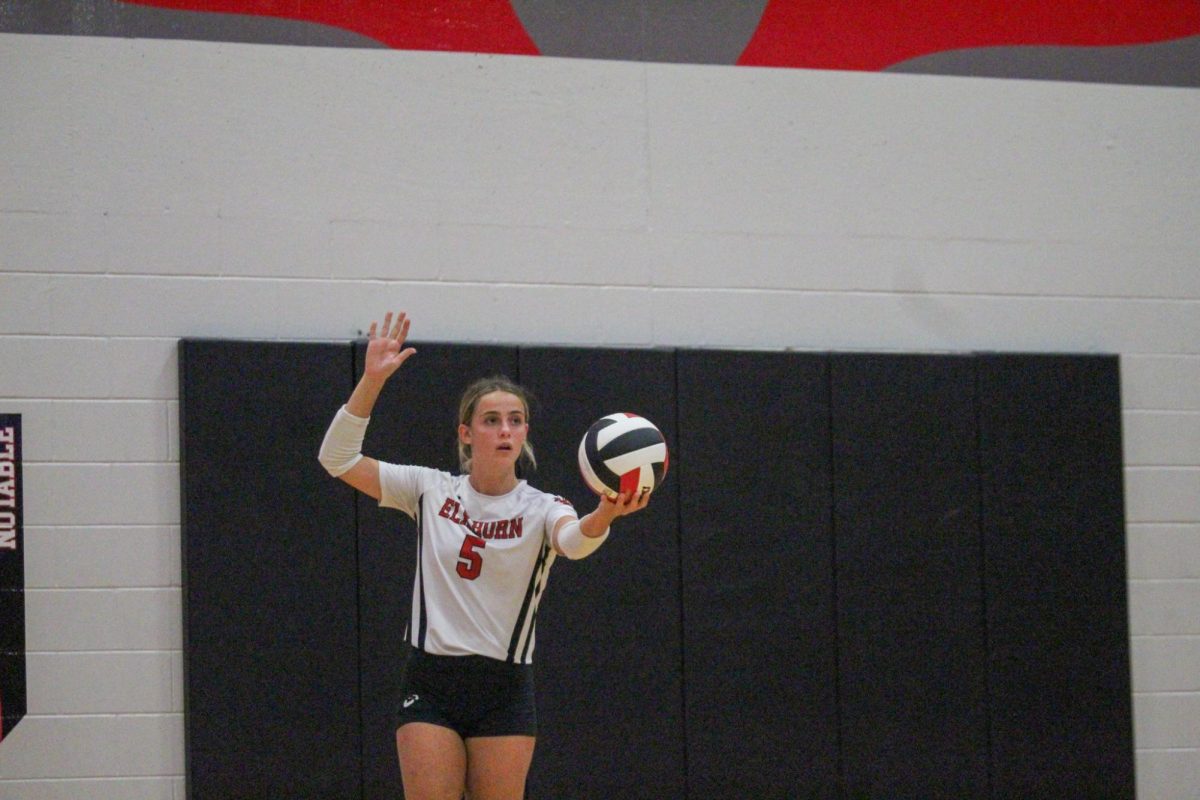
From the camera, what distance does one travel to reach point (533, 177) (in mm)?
5910

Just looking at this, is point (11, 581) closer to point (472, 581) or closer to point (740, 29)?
point (472, 581)

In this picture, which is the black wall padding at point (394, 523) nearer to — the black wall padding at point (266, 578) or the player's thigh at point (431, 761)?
the black wall padding at point (266, 578)

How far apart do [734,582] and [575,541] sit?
91.5 inches

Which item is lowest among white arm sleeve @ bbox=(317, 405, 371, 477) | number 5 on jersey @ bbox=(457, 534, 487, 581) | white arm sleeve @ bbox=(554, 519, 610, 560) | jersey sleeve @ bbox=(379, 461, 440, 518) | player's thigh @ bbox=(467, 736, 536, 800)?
player's thigh @ bbox=(467, 736, 536, 800)

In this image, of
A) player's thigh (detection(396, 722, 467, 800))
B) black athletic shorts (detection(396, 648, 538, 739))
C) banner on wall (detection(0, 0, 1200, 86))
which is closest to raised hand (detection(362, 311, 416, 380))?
black athletic shorts (detection(396, 648, 538, 739))

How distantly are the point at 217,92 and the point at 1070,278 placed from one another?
398cm

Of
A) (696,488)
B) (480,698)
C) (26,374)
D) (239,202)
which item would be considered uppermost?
(239,202)

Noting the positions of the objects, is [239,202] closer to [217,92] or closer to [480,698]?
[217,92]

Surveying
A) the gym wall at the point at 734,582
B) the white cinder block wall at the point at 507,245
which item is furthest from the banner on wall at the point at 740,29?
the gym wall at the point at 734,582

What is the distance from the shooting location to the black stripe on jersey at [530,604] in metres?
3.81

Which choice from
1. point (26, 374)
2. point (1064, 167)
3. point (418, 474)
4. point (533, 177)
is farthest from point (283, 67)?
point (1064, 167)

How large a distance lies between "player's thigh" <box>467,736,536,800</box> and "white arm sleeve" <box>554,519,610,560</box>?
0.55 meters

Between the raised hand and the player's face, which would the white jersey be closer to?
the player's face

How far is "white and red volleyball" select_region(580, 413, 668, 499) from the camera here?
140 inches
